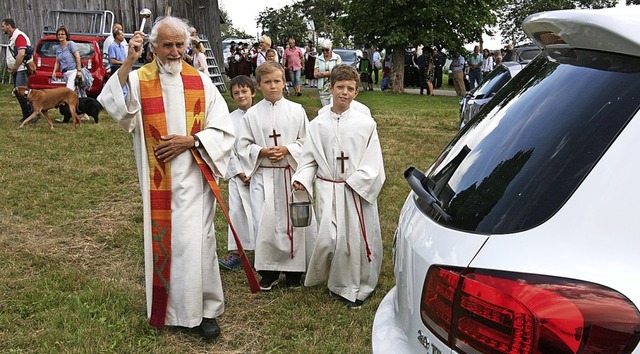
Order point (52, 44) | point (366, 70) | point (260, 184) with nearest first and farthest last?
point (260, 184)
point (52, 44)
point (366, 70)

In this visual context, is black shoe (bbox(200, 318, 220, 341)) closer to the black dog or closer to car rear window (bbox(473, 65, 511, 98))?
car rear window (bbox(473, 65, 511, 98))

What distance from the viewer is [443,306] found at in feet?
5.78

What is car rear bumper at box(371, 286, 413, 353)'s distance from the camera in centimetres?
212

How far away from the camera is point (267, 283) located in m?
5.04

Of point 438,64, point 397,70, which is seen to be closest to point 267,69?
point 397,70

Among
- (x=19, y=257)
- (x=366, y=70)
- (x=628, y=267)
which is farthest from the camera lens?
(x=366, y=70)

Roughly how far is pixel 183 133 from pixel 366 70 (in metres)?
22.4

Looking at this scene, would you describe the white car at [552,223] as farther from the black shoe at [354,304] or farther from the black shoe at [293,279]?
the black shoe at [293,279]

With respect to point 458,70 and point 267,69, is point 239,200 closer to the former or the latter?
point 267,69

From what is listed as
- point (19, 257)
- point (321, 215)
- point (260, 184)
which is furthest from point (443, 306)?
point (19, 257)

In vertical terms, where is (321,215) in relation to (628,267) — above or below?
below

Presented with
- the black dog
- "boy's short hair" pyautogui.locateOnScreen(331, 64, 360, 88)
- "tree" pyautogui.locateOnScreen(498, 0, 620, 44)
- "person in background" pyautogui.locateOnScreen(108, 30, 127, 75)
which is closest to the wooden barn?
"person in background" pyautogui.locateOnScreen(108, 30, 127, 75)

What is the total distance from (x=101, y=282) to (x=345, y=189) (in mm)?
2094

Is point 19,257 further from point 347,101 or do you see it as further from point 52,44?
point 52,44
